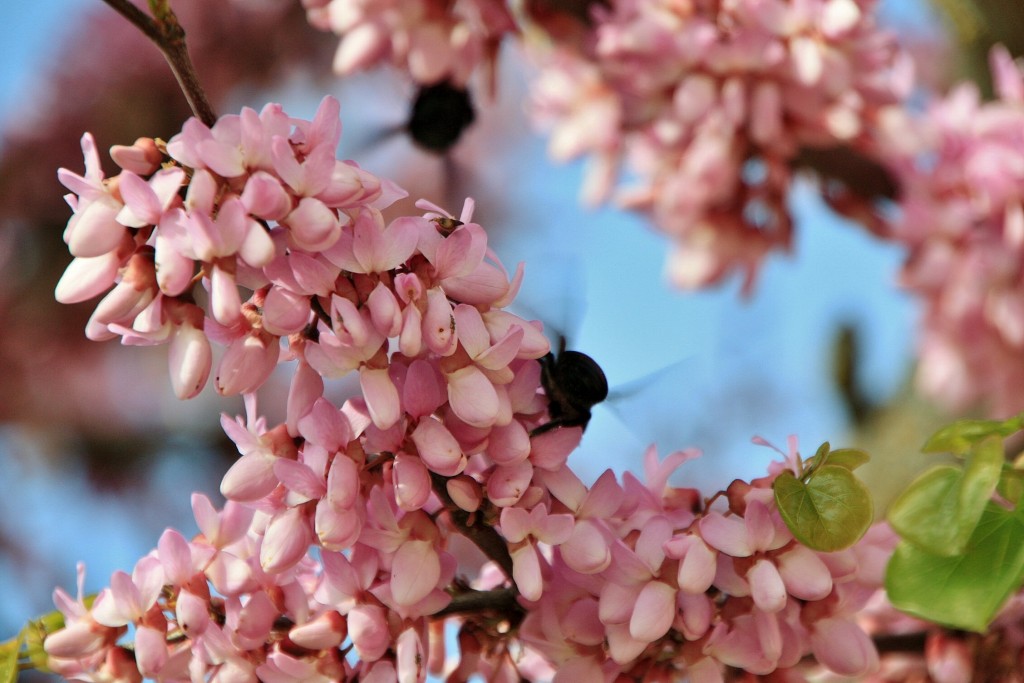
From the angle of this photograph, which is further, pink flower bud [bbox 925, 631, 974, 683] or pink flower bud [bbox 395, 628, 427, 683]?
pink flower bud [bbox 925, 631, 974, 683]

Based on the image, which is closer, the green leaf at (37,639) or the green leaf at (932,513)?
the green leaf at (932,513)

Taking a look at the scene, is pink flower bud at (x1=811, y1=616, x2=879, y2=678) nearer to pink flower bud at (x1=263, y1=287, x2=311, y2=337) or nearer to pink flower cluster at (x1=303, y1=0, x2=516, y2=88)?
pink flower bud at (x1=263, y1=287, x2=311, y2=337)

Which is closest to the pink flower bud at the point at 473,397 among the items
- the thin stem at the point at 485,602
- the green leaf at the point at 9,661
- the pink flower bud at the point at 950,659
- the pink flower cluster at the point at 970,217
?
the thin stem at the point at 485,602

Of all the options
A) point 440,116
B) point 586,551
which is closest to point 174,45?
point 586,551

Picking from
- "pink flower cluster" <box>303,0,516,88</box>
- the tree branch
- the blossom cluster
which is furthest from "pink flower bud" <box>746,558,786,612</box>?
"pink flower cluster" <box>303,0,516,88</box>

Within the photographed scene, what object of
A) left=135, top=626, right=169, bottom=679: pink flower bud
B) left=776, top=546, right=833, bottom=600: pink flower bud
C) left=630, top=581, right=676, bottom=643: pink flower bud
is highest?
left=776, top=546, right=833, bottom=600: pink flower bud

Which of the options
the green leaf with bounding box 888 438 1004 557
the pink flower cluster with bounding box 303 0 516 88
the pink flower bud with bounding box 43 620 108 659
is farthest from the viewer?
the pink flower cluster with bounding box 303 0 516 88

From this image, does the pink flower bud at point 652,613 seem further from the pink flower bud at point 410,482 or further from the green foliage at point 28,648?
the green foliage at point 28,648

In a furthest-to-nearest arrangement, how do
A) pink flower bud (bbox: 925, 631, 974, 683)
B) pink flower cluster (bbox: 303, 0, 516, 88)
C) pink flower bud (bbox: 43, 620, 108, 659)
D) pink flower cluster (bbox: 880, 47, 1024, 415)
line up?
pink flower cluster (bbox: 880, 47, 1024, 415) < pink flower cluster (bbox: 303, 0, 516, 88) < pink flower bud (bbox: 925, 631, 974, 683) < pink flower bud (bbox: 43, 620, 108, 659)
